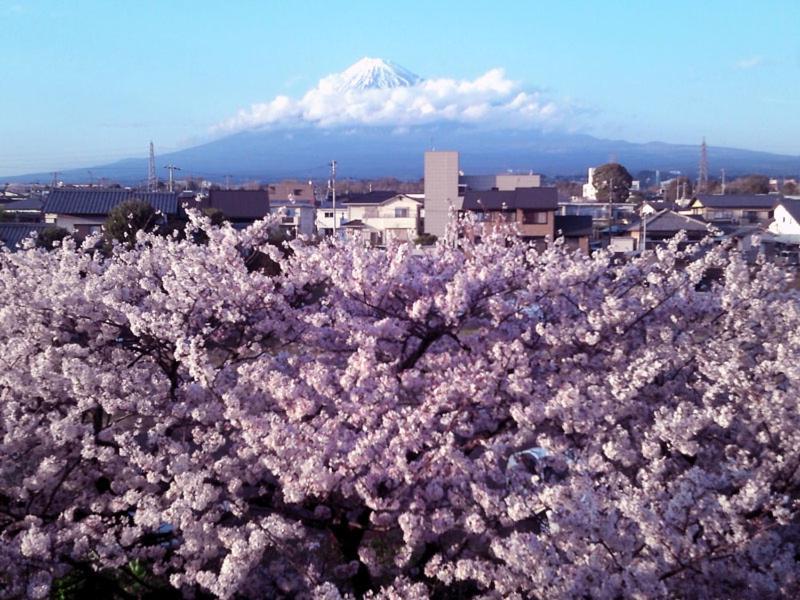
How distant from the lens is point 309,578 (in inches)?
157

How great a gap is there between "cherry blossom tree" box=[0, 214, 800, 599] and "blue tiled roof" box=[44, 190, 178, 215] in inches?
748

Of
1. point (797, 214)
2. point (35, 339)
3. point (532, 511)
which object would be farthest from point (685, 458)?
point (797, 214)

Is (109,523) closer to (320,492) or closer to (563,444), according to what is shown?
(320,492)

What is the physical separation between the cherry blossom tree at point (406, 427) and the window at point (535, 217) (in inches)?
905

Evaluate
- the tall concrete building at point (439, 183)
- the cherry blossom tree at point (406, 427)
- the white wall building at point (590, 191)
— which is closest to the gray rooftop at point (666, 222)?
the tall concrete building at point (439, 183)

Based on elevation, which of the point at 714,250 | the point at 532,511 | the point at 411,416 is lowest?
the point at 532,511

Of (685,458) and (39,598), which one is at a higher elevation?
(685,458)

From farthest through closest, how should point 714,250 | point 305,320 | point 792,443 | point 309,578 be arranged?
point 714,250, point 305,320, point 309,578, point 792,443

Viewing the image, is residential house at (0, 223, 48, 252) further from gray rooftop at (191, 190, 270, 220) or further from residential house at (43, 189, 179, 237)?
gray rooftop at (191, 190, 270, 220)

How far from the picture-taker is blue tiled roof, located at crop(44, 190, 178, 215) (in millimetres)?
22938

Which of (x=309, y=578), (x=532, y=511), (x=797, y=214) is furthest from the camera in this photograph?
(x=797, y=214)

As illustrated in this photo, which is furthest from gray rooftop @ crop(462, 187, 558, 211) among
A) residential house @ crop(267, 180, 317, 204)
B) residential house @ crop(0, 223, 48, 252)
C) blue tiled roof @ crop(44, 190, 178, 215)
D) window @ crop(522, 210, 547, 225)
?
residential house @ crop(267, 180, 317, 204)

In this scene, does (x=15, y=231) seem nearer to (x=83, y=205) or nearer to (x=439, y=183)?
(x=83, y=205)

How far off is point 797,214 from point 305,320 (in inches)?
1144
